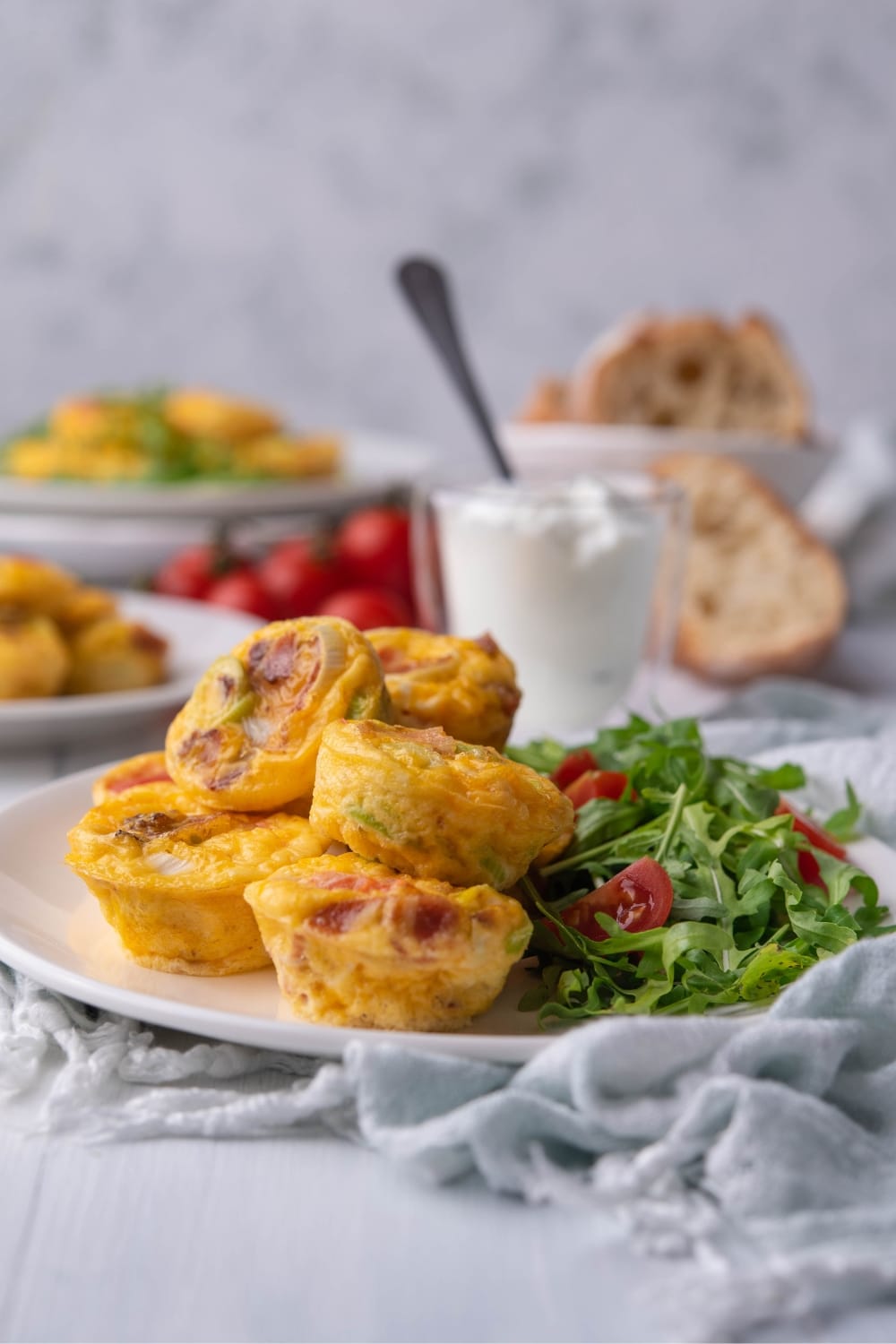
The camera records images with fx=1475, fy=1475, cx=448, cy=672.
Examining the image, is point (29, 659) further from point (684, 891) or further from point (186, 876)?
point (684, 891)

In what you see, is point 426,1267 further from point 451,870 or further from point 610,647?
point 610,647

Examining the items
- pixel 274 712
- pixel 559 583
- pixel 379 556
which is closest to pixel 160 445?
pixel 379 556

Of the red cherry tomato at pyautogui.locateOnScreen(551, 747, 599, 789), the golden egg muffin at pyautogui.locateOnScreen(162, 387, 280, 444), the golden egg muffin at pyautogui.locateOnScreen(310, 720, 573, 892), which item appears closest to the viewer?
the golden egg muffin at pyautogui.locateOnScreen(310, 720, 573, 892)

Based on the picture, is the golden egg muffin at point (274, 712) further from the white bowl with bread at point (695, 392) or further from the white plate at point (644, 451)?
the white bowl with bread at point (695, 392)

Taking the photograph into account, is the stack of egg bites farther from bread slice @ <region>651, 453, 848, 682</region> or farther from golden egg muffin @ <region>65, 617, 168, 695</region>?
bread slice @ <region>651, 453, 848, 682</region>

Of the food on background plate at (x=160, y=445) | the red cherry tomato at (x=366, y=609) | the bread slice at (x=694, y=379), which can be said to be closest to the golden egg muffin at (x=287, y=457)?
the food on background plate at (x=160, y=445)

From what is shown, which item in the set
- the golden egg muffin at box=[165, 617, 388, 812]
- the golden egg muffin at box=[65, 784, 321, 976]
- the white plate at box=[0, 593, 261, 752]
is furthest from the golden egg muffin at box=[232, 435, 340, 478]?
the golden egg muffin at box=[65, 784, 321, 976]
